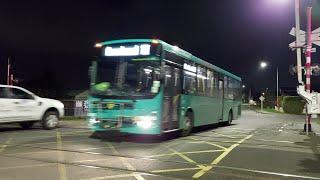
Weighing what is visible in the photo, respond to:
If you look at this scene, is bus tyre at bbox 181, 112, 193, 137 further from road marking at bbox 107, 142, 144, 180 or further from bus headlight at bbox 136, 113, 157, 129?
road marking at bbox 107, 142, 144, 180

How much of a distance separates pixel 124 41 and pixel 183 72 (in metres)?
2.79

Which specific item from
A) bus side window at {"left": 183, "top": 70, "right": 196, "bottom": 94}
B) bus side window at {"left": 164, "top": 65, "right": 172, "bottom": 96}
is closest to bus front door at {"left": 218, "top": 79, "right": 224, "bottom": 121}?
bus side window at {"left": 183, "top": 70, "right": 196, "bottom": 94}

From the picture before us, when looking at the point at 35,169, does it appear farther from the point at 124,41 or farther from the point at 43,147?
the point at 124,41

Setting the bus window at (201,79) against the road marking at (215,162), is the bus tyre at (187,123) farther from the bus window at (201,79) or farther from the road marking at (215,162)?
the road marking at (215,162)

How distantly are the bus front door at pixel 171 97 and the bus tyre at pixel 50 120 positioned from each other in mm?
6473

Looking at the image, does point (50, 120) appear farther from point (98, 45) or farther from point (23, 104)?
point (98, 45)

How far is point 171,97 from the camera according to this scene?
1515 centimetres

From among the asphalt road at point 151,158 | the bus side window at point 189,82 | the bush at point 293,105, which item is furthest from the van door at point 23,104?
the bush at point 293,105

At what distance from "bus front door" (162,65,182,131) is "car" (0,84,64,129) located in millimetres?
6457

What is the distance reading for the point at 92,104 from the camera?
580 inches

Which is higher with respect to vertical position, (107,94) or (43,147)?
(107,94)

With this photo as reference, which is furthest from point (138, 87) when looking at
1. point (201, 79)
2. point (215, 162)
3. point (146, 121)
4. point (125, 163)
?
point (201, 79)

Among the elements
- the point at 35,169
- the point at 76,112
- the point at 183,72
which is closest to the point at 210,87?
the point at 183,72

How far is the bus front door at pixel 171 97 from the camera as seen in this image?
1465 centimetres
